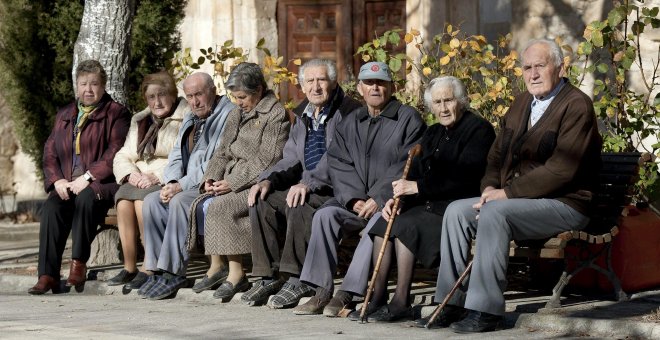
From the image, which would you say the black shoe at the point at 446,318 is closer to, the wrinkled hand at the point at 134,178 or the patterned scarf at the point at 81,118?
the wrinkled hand at the point at 134,178

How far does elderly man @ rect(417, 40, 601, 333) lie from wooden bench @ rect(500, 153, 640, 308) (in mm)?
89

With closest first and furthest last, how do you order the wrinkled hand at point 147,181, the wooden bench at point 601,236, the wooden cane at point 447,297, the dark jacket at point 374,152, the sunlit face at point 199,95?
the wooden cane at point 447,297, the wooden bench at point 601,236, the dark jacket at point 374,152, the sunlit face at point 199,95, the wrinkled hand at point 147,181

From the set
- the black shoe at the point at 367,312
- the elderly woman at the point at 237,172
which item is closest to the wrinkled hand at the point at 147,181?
the elderly woman at the point at 237,172

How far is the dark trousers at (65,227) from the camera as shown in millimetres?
10859

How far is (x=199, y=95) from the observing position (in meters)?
10.7

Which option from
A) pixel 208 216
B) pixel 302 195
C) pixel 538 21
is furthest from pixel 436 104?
pixel 538 21

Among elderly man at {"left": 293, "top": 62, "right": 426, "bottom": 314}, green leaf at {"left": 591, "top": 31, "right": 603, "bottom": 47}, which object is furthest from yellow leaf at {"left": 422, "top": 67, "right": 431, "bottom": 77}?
elderly man at {"left": 293, "top": 62, "right": 426, "bottom": 314}

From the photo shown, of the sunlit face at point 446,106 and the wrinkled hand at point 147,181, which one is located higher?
the sunlit face at point 446,106

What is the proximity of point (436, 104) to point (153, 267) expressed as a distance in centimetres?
243

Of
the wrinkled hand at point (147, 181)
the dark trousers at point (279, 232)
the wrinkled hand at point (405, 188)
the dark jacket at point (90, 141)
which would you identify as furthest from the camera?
the dark jacket at point (90, 141)

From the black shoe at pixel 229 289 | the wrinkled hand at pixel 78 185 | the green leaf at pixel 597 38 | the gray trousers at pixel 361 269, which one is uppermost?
the green leaf at pixel 597 38

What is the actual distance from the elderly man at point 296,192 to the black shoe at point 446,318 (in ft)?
3.84

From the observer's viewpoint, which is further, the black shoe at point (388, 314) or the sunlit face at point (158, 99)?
the sunlit face at point (158, 99)

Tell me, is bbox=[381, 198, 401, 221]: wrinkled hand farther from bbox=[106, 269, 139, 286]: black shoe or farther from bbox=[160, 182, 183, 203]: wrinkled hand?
bbox=[106, 269, 139, 286]: black shoe
